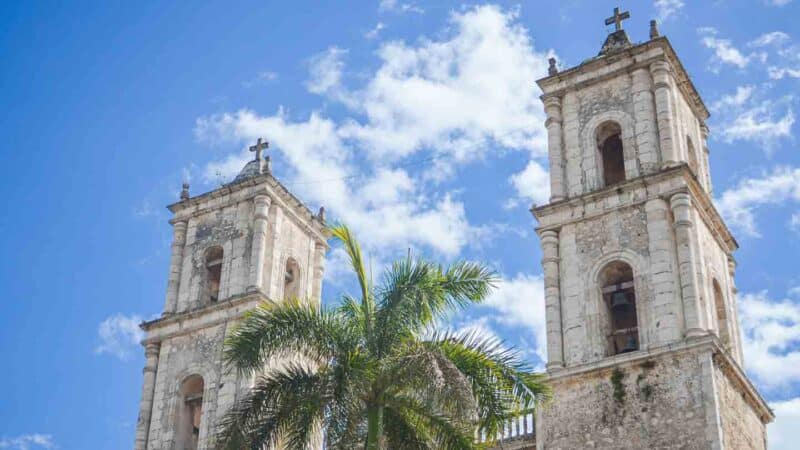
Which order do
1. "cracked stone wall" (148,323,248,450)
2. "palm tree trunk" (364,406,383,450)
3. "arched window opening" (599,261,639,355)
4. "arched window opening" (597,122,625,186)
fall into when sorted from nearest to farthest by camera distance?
"palm tree trunk" (364,406,383,450)
"arched window opening" (599,261,639,355)
"arched window opening" (597,122,625,186)
"cracked stone wall" (148,323,248,450)

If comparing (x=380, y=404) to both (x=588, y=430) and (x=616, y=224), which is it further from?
(x=616, y=224)

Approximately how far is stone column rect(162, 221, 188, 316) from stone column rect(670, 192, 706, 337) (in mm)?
12276

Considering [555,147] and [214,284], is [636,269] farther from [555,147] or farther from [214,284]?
[214,284]

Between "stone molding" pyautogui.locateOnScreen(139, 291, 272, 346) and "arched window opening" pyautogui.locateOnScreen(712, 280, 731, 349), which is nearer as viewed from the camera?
"arched window opening" pyautogui.locateOnScreen(712, 280, 731, 349)

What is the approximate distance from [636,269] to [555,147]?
3819 mm

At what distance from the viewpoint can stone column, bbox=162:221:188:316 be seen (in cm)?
3139

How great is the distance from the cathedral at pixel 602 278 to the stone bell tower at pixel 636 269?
0.09 ft

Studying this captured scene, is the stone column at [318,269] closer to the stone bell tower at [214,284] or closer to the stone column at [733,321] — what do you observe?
the stone bell tower at [214,284]

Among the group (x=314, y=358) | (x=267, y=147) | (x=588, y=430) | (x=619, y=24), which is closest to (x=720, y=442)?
(x=588, y=430)

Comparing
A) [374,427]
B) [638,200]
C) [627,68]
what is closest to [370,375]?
[374,427]

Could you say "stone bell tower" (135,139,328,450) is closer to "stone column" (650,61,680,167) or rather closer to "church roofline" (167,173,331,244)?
"church roofline" (167,173,331,244)

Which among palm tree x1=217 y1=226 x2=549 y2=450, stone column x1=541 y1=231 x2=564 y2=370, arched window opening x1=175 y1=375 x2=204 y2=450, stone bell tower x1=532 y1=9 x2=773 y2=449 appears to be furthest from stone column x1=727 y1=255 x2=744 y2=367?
arched window opening x1=175 y1=375 x2=204 y2=450

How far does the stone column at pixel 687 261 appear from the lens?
23.9 metres

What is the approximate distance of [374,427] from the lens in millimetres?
18562
